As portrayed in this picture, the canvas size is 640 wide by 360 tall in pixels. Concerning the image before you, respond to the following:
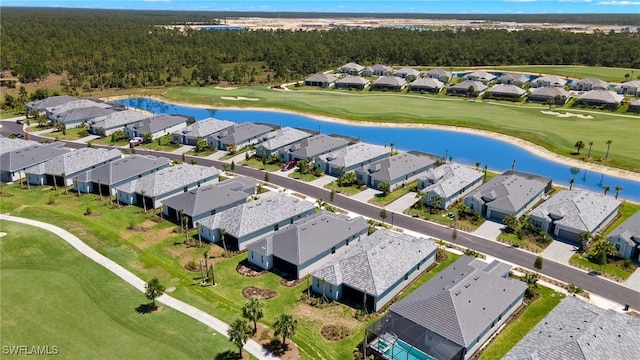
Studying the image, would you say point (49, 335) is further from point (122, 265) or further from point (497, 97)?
point (497, 97)

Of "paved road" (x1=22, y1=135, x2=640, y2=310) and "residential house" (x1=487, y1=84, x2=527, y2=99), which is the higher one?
"residential house" (x1=487, y1=84, x2=527, y2=99)

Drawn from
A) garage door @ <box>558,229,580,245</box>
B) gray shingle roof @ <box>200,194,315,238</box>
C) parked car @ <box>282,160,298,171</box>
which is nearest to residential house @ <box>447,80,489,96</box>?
parked car @ <box>282,160,298,171</box>

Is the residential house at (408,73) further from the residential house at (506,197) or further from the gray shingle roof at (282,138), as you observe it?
the residential house at (506,197)

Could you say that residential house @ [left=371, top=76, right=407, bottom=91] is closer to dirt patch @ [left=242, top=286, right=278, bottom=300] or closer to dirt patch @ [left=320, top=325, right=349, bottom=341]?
dirt patch @ [left=242, top=286, right=278, bottom=300]

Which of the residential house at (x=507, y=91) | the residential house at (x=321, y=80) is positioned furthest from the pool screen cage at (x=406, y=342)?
the residential house at (x=321, y=80)

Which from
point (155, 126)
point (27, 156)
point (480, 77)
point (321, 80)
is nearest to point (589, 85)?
point (480, 77)

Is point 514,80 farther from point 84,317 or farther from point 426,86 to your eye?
point 84,317
